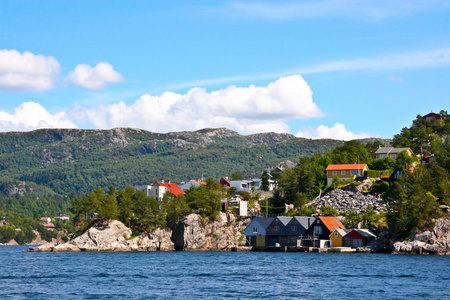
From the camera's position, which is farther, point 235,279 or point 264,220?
point 264,220

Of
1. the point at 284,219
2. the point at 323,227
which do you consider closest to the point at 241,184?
the point at 284,219

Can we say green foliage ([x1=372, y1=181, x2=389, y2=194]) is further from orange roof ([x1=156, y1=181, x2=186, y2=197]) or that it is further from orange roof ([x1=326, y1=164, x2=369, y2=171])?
orange roof ([x1=156, y1=181, x2=186, y2=197])

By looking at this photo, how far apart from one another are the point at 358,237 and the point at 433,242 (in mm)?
16360

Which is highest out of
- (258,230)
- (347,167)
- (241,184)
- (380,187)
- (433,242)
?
(347,167)

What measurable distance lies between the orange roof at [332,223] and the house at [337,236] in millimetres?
1238

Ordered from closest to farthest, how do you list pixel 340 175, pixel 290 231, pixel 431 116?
pixel 290 231 < pixel 340 175 < pixel 431 116

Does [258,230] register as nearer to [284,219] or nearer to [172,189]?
[284,219]

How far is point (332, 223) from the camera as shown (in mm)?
123250

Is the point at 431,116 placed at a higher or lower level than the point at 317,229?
higher

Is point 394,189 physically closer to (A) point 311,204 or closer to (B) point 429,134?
(A) point 311,204

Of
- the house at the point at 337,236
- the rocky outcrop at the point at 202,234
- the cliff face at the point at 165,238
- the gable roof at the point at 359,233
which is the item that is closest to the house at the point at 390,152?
the gable roof at the point at 359,233

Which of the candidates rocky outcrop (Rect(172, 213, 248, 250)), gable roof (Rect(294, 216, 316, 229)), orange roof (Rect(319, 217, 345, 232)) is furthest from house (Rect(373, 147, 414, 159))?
rocky outcrop (Rect(172, 213, 248, 250))

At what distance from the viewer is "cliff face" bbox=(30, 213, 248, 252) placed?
13200 cm

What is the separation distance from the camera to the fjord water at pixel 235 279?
55688 mm
